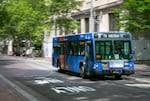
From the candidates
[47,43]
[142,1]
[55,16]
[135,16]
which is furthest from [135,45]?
[47,43]

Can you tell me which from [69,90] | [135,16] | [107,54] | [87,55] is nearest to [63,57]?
[87,55]

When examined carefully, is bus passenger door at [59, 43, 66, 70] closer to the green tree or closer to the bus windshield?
the bus windshield

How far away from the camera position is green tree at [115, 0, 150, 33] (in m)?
35.2

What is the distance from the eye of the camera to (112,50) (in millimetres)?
23328

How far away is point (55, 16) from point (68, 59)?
36.5 m

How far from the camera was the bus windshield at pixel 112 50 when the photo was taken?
76.2 ft

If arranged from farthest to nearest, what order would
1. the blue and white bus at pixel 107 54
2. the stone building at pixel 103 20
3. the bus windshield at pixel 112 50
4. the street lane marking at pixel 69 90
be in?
the stone building at pixel 103 20, the bus windshield at pixel 112 50, the blue and white bus at pixel 107 54, the street lane marking at pixel 69 90

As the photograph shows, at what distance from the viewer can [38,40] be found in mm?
72125

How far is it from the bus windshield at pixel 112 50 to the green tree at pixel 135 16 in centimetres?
1174

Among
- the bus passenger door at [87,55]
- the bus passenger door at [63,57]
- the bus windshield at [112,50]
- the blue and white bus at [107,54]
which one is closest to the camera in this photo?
the blue and white bus at [107,54]

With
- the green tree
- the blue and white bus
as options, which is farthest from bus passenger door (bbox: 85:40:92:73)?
the green tree

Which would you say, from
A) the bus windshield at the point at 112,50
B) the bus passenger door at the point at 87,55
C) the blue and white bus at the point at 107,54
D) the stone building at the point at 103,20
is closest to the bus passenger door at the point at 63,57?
the blue and white bus at the point at 107,54

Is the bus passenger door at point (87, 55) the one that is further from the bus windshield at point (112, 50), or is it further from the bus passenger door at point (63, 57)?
the bus passenger door at point (63, 57)

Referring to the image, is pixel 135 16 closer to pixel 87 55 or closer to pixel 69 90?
pixel 87 55
